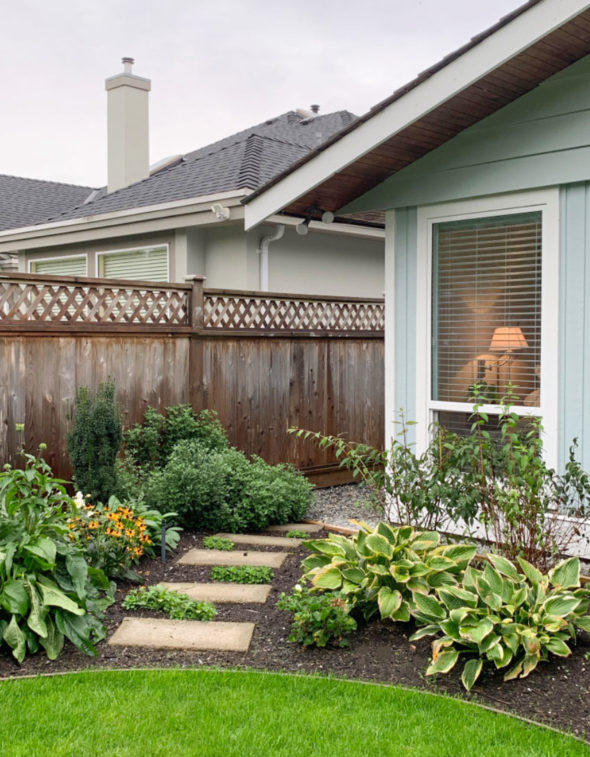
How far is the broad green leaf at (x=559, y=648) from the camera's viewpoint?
350 cm

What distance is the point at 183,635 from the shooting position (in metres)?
3.96

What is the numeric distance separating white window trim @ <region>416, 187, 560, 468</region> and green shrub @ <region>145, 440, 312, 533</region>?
3.91 feet

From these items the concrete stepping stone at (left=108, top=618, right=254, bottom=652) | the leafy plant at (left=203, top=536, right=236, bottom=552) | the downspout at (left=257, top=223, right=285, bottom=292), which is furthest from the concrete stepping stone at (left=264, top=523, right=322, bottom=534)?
the downspout at (left=257, top=223, right=285, bottom=292)

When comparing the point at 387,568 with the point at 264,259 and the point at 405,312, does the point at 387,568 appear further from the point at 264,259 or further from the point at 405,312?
the point at 264,259

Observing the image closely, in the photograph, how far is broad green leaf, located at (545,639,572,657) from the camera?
11.5 ft

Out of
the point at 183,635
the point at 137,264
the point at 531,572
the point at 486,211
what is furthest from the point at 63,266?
the point at 531,572

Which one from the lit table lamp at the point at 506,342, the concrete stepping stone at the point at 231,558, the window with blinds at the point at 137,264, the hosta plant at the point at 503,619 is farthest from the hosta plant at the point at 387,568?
the window with blinds at the point at 137,264

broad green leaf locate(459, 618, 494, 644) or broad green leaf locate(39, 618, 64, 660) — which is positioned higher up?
broad green leaf locate(459, 618, 494, 644)

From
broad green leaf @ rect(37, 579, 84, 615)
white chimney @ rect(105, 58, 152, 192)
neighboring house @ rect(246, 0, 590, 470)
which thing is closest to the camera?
broad green leaf @ rect(37, 579, 84, 615)

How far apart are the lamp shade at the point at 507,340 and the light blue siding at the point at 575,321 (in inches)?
13.0

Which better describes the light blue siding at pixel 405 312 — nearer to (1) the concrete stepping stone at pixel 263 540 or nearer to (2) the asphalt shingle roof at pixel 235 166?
(1) the concrete stepping stone at pixel 263 540

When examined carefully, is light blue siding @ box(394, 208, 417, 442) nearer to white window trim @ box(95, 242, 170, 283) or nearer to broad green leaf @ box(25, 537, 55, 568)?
broad green leaf @ box(25, 537, 55, 568)

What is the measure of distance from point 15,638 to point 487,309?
372 cm

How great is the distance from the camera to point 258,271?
9.39 m
